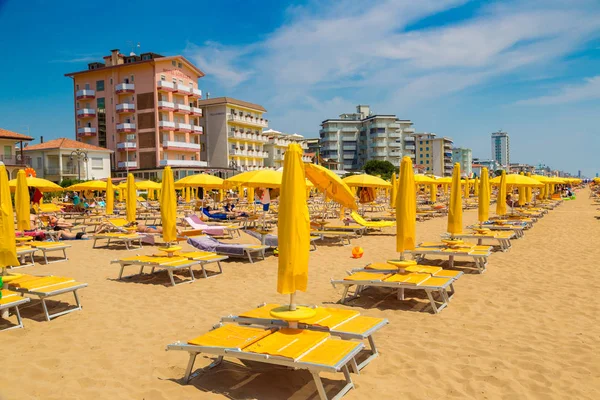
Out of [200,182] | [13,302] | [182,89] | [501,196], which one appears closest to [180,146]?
[182,89]

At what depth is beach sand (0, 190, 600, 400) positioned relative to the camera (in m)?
4.46

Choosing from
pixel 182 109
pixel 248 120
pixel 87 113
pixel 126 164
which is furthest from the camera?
pixel 248 120

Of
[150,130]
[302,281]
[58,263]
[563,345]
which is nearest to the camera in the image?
[302,281]

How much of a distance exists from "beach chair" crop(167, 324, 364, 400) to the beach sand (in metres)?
0.35

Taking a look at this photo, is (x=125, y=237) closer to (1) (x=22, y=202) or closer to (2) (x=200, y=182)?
(1) (x=22, y=202)

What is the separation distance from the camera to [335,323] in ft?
16.7

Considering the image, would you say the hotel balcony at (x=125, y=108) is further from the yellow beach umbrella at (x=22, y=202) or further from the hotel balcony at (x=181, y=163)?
the yellow beach umbrella at (x=22, y=202)

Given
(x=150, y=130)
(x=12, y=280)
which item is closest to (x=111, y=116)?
(x=150, y=130)

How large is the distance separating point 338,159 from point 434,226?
7980 centimetres

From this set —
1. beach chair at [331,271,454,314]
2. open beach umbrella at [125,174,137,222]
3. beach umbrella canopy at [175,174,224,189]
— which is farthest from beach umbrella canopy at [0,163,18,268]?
beach umbrella canopy at [175,174,224,189]

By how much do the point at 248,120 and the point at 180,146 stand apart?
14.4m

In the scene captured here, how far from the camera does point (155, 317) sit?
6.92 metres

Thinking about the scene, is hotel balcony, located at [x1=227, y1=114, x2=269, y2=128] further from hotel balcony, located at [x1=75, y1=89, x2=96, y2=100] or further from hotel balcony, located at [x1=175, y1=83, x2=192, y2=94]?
hotel balcony, located at [x1=75, y1=89, x2=96, y2=100]

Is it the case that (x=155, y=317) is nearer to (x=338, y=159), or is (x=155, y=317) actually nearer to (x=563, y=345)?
(x=563, y=345)
